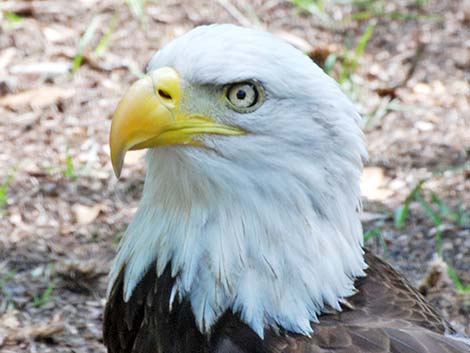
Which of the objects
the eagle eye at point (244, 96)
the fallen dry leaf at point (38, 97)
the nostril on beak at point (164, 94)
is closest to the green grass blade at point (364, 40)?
the fallen dry leaf at point (38, 97)

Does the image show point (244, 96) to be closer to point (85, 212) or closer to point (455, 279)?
point (455, 279)

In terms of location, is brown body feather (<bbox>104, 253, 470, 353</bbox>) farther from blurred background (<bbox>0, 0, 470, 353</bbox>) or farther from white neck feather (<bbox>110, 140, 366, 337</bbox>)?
blurred background (<bbox>0, 0, 470, 353</bbox>)

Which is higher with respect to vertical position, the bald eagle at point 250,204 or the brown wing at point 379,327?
the bald eagle at point 250,204

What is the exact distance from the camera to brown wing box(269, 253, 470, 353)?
11.7ft

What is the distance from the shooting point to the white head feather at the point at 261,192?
3516 mm

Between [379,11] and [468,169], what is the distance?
190 centimetres

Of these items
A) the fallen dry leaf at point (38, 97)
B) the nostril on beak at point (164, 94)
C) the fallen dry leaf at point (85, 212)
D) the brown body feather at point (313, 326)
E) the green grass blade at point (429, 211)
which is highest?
the nostril on beak at point (164, 94)

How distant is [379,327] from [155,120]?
1.00 m

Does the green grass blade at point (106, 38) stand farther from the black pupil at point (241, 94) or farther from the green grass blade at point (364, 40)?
the black pupil at point (241, 94)

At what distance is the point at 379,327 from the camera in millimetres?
3631

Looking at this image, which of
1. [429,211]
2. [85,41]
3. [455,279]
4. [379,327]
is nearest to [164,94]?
[379,327]

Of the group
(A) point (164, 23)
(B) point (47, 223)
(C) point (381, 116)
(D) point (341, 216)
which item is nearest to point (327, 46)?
(C) point (381, 116)

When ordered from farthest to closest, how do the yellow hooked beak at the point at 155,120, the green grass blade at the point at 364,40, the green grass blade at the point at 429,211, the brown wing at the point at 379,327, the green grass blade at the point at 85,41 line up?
the green grass blade at the point at 364,40, the green grass blade at the point at 85,41, the green grass blade at the point at 429,211, the brown wing at the point at 379,327, the yellow hooked beak at the point at 155,120

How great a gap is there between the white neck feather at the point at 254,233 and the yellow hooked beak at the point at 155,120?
0.08 m
